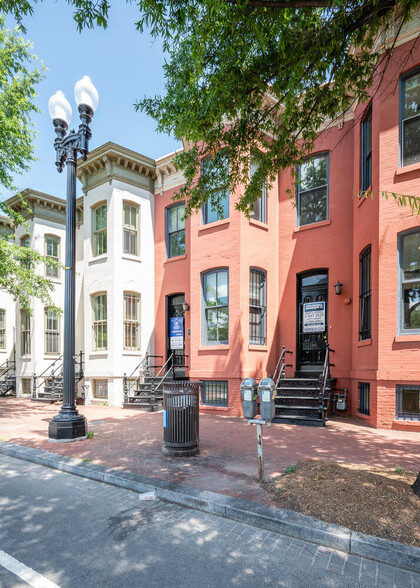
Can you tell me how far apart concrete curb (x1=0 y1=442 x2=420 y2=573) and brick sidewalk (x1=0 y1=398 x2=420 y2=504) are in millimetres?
284

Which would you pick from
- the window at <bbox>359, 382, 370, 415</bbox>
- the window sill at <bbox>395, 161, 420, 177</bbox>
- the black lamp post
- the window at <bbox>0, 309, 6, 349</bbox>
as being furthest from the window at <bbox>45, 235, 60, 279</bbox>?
the window sill at <bbox>395, 161, 420, 177</bbox>

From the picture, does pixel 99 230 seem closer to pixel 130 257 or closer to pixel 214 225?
pixel 130 257

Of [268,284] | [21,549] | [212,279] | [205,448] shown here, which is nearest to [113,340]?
[212,279]

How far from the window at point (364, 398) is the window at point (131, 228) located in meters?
9.88

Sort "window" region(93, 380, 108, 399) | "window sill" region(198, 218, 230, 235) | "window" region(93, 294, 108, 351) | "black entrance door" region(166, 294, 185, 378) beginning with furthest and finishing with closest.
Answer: "window" region(93, 294, 108, 351) → "window" region(93, 380, 108, 399) → "black entrance door" region(166, 294, 185, 378) → "window sill" region(198, 218, 230, 235)

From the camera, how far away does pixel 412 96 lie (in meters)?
8.78

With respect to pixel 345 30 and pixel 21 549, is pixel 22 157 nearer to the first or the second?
pixel 345 30

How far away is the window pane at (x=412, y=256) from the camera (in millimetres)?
8547

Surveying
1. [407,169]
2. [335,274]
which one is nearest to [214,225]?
[335,274]

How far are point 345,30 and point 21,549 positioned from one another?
6.82 metres

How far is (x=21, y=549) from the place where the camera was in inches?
139

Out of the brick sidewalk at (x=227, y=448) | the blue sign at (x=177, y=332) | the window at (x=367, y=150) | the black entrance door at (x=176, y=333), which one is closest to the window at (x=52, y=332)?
the black entrance door at (x=176, y=333)

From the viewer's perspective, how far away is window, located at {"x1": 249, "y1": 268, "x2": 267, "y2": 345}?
1195 centimetres

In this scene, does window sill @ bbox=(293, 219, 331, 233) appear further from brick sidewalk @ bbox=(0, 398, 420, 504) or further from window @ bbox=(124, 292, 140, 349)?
window @ bbox=(124, 292, 140, 349)
